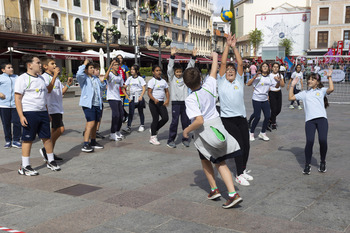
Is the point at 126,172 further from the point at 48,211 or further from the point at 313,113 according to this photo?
the point at 313,113

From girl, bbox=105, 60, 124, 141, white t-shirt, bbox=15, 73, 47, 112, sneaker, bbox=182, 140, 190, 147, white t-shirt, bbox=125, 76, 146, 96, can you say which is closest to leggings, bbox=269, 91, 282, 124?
sneaker, bbox=182, 140, 190, 147

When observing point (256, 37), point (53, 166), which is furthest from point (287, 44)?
point (53, 166)

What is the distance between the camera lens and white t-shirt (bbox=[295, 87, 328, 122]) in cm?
538

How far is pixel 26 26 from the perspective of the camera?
84.7 feet

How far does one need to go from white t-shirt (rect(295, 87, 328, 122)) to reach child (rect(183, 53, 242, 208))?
77.2 inches

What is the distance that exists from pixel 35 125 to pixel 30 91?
1.73 feet

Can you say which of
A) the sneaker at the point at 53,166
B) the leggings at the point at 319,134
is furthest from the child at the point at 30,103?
the leggings at the point at 319,134

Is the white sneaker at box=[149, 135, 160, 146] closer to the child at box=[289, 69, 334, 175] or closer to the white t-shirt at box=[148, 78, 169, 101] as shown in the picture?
the white t-shirt at box=[148, 78, 169, 101]

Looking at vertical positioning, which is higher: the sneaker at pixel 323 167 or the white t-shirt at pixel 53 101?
the white t-shirt at pixel 53 101

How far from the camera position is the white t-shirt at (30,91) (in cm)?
538

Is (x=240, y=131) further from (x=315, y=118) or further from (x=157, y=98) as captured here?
(x=157, y=98)

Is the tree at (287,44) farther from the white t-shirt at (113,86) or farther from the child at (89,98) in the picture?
the child at (89,98)

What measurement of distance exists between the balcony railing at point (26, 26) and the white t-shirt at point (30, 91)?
21143 mm

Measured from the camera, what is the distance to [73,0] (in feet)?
101
